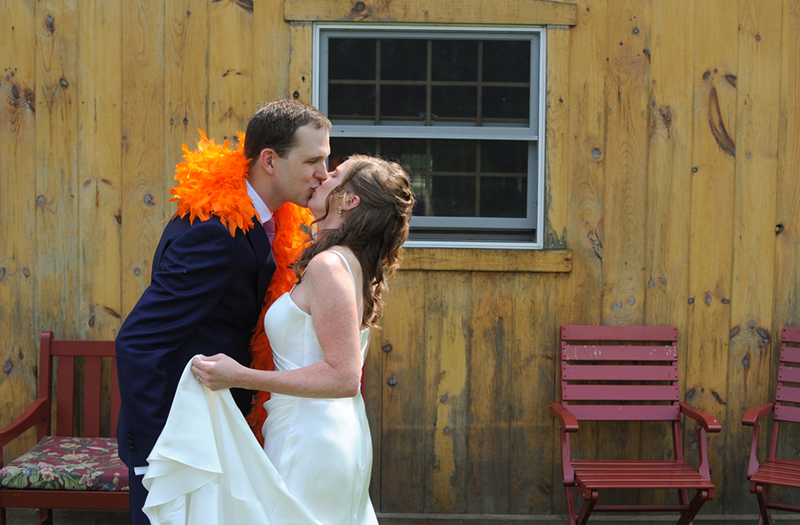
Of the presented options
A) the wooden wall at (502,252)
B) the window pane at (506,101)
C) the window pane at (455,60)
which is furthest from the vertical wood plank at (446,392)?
the window pane at (455,60)

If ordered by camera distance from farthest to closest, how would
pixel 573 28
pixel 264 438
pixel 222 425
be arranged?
1. pixel 573 28
2. pixel 264 438
3. pixel 222 425

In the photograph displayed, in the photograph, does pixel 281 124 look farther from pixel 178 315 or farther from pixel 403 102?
pixel 403 102

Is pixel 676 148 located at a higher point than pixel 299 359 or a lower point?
higher

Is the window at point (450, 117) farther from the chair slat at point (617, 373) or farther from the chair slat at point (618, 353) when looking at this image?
the chair slat at point (617, 373)

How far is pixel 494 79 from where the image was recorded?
3.59 meters

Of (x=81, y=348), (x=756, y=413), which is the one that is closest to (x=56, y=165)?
(x=81, y=348)

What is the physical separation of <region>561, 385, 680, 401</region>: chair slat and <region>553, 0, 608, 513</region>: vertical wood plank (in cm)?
27

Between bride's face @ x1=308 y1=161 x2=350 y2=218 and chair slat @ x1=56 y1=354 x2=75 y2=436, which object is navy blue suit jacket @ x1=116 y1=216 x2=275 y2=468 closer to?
bride's face @ x1=308 y1=161 x2=350 y2=218

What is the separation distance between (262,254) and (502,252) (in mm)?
1802

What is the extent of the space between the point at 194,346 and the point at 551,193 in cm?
226

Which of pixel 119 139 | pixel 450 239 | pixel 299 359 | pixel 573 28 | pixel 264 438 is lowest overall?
pixel 264 438

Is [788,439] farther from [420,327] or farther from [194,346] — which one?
[194,346]

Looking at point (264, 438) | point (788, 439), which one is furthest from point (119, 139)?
point (788, 439)

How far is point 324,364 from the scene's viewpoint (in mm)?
1779
